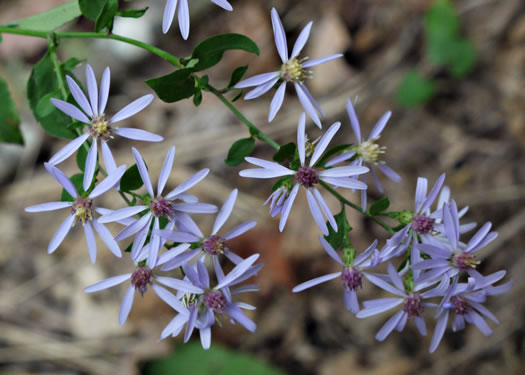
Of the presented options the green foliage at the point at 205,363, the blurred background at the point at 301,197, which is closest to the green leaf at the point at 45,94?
the blurred background at the point at 301,197

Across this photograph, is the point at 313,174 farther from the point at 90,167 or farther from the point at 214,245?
the point at 90,167

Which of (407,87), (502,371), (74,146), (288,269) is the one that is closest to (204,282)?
(74,146)

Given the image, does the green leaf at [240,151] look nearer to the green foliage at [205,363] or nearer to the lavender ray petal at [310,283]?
the lavender ray petal at [310,283]

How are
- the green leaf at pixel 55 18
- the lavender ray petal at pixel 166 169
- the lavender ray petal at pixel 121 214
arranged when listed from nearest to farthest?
1. the lavender ray petal at pixel 121 214
2. the lavender ray petal at pixel 166 169
3. the green leaf at pixel 55 18

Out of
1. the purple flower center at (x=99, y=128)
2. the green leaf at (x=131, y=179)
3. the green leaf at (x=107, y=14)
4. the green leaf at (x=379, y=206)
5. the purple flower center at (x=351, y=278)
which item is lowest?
the purple flower center at (x=351, y=278)

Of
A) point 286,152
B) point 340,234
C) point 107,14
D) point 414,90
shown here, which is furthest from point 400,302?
point 414,90
